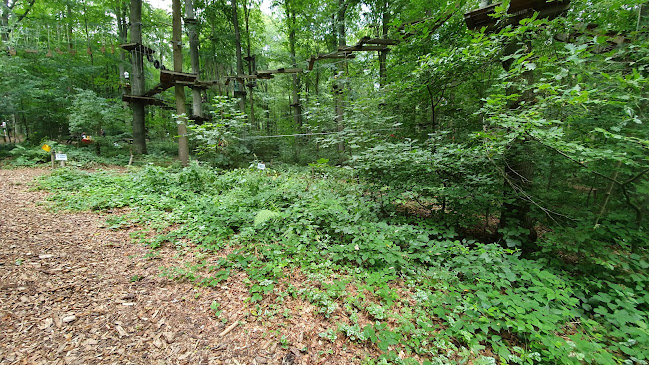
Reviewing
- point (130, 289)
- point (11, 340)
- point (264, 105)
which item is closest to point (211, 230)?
point (130, 289)

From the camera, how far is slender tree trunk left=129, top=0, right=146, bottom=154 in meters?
9.91

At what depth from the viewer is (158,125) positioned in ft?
56.4

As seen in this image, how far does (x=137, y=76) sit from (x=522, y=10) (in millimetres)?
13452

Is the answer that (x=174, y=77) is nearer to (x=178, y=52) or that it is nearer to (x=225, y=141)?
(x=178, y=52)

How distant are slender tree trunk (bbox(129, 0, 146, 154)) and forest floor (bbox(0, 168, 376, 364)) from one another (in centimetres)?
962

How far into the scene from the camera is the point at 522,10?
3.27m

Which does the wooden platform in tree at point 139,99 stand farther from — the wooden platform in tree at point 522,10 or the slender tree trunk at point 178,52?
the wooden platform in tree at point 522,10

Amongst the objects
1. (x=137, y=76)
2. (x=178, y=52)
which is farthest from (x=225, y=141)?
(x=137, y=76)

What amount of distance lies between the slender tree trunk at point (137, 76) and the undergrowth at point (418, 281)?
328 inches

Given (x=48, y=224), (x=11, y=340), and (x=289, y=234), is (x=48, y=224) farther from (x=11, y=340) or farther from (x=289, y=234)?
(x=289, y=234)

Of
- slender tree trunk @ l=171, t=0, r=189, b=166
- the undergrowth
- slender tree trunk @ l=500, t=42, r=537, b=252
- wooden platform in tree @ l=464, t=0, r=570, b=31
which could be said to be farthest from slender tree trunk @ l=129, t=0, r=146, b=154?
slender tree trunk @ l=500, t=42, r=537, b=252

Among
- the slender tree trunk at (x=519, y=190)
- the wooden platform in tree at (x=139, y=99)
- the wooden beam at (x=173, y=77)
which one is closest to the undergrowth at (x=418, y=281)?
the slender tree trunk at (x=519, y=190)

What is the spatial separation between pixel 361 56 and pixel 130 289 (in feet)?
35.5

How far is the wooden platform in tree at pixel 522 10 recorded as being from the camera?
312 centimetres
